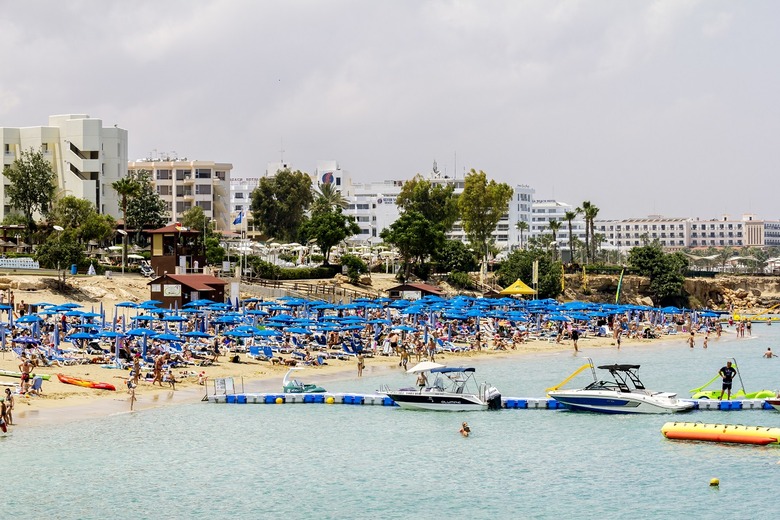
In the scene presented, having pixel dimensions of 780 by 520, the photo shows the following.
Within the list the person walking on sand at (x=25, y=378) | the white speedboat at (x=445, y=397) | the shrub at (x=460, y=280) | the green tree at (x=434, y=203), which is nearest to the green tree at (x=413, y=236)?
the shrub at (x=460, y=280)

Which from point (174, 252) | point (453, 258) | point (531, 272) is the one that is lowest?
point (531, 272)

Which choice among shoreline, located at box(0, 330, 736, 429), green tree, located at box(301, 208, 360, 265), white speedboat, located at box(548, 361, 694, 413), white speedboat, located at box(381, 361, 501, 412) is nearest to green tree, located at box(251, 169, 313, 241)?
green tree, located at box(301, 208, 360, 265)

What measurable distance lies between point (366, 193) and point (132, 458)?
469ft

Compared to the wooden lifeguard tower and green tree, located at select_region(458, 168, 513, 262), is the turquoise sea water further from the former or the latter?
green tree, located at select_region(458, 168, 513, 262)

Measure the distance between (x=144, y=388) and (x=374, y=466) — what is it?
47.5ft

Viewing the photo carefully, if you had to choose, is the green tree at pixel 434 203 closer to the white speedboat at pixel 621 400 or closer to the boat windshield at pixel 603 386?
the boat windshield at pixel 603 386

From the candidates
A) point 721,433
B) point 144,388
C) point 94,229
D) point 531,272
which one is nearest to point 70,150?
point 94,229

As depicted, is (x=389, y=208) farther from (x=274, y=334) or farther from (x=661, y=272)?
(x=274, y=334)

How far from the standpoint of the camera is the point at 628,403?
40344mm

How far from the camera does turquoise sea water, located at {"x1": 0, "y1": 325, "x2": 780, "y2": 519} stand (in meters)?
28.4

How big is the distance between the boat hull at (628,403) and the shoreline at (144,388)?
542 inches

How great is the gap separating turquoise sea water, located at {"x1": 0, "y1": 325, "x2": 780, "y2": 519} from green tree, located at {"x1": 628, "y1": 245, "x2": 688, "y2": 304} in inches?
2996

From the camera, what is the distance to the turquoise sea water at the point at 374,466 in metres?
28.4

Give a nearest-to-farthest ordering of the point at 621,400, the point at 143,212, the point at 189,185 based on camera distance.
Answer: the point at 621,400
the point at 143,212
the point at 189,185
